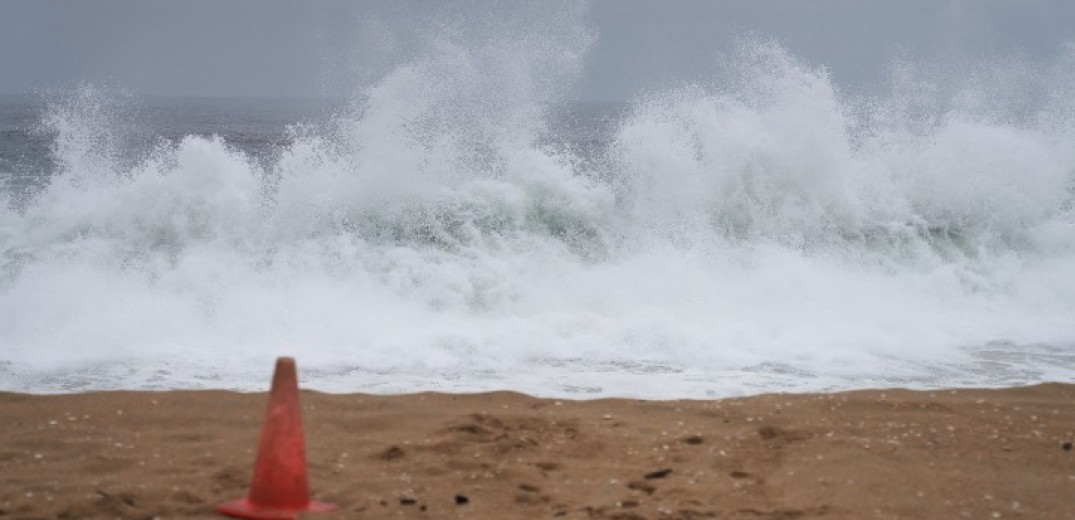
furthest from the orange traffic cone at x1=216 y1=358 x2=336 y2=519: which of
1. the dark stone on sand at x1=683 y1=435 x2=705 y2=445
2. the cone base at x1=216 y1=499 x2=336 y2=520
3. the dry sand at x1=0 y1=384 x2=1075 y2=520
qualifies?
the dark stone on sand at x1=683 y1=435 x2=705 y2=445

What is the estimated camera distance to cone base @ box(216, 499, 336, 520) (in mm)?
3525

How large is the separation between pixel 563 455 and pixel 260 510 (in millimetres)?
1587

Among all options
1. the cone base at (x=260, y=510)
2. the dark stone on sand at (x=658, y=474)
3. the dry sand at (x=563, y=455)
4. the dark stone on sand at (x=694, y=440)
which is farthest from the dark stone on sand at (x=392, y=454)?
the dark stone on sand at (x=694, y=440)

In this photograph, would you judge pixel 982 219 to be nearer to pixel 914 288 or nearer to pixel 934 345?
pixel 914 288

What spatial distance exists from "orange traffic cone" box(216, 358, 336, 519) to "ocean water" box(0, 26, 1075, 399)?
2417mm

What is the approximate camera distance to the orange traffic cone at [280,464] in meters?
3.57

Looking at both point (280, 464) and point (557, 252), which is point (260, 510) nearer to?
point (280, 464)

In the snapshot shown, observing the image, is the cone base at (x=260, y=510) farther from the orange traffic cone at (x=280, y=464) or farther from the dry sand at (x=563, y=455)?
the dry sand at (x=563, y=455)

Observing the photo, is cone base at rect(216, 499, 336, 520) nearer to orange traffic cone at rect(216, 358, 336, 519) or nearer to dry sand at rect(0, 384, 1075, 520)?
orange traffic cone at rect(216, 358, 336, 519)

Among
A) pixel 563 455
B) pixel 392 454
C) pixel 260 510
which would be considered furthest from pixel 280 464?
pixel 563 455

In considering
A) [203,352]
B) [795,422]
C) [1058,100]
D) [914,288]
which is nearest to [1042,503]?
[795,422]

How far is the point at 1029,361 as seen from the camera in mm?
7453

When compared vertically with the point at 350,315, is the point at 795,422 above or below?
below

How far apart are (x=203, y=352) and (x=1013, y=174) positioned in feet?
35.7
